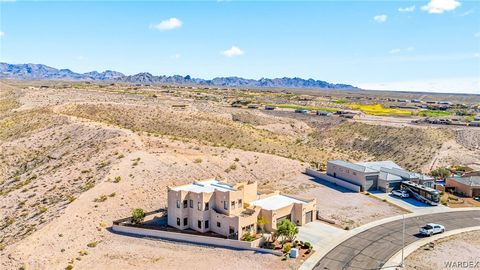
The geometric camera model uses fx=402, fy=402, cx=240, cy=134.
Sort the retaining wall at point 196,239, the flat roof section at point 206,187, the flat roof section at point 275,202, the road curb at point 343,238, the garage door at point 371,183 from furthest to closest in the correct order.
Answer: the garage door at point 371,183, the flat roof section at point 206,187, the flat roof section at point 275,202, the retaining wall at point 196,239, the road curb at point 343,238

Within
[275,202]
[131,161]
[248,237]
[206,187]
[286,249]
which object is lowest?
[286,249]

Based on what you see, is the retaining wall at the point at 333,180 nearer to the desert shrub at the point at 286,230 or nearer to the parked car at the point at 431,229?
the parked car at the point at 431,229

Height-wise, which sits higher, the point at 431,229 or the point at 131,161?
the point at 131,161

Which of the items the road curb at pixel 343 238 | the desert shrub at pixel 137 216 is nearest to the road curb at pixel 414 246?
the road curb at pixel 343 238

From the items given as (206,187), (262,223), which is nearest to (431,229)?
(262,223)

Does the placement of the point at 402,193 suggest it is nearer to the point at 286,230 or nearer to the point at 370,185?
the point at 370,185

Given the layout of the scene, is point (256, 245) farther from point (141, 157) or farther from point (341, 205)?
point (141, 157)

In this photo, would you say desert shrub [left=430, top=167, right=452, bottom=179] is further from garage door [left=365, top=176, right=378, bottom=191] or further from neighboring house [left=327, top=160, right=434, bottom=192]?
garage door [left=365, top=176, right=378, bottom=191]
